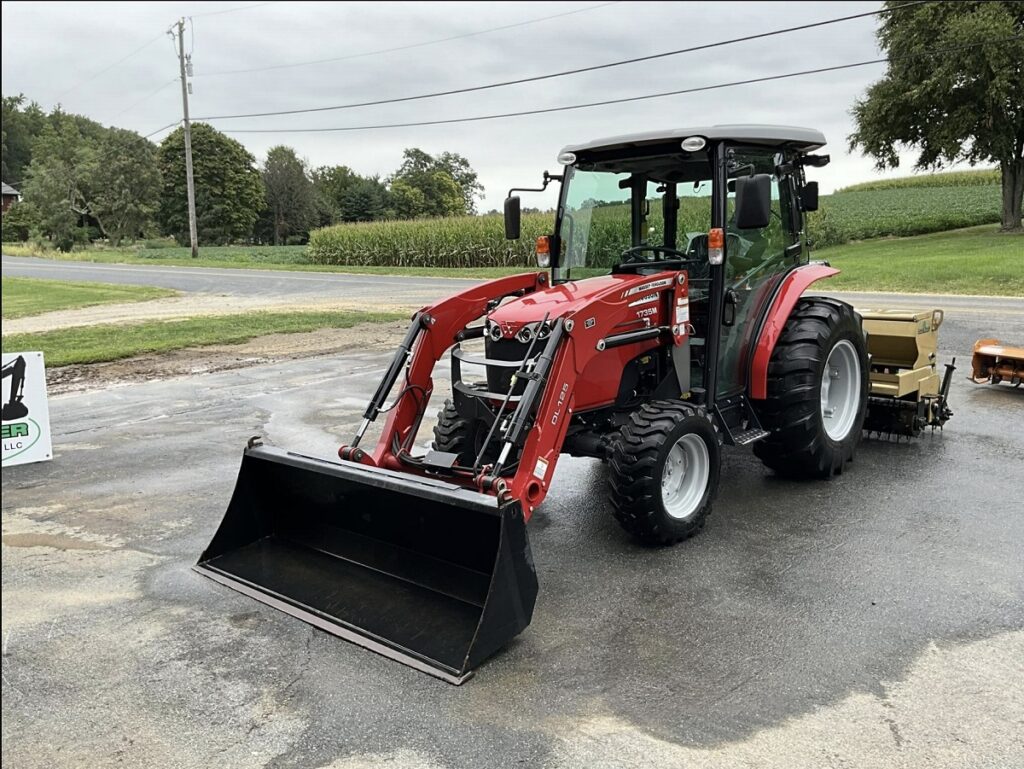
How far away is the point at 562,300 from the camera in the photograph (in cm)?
490

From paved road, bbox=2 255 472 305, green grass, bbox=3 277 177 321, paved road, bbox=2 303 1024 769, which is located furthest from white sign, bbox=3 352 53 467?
paved road, bbox=2 255 472 305

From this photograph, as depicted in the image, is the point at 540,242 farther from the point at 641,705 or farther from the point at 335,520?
the point at 641,705

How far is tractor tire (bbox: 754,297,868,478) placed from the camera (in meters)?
5.57

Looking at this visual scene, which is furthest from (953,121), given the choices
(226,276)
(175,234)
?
(175,234)

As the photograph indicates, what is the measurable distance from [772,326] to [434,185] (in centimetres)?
7396

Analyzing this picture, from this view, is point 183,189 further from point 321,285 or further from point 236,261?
point 321,285

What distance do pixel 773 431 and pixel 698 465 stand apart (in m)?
A: 1.03

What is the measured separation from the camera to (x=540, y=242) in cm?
607

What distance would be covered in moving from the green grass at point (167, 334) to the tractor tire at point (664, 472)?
9.67 m

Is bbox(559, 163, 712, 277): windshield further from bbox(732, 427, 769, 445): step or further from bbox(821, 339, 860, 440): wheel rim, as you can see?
bbox(821, 339, 860, 440): wheel rim

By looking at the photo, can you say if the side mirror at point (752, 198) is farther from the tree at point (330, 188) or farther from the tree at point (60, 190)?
the tree at point (330, 188)

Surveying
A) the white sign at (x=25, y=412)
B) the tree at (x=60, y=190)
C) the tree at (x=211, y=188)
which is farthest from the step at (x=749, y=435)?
the tree at (x=211, y=188)

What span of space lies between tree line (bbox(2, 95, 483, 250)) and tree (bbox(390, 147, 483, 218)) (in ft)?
0.33

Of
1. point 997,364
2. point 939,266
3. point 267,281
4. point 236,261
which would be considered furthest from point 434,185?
point 997,364
